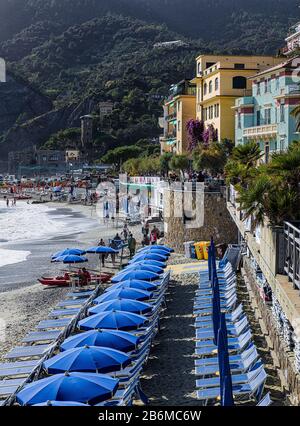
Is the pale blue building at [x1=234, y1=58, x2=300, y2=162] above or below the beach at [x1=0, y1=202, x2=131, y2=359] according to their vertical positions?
above

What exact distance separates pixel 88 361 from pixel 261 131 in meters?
25.0

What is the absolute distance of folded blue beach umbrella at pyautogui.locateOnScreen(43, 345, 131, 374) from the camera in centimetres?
1062

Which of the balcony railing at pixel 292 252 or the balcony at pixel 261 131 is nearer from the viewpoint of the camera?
the balcony railing at pixel 292 252

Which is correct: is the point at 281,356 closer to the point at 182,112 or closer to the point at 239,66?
the point at 239,66

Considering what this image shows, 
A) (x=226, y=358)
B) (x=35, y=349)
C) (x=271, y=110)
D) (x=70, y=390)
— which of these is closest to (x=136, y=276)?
(x=35, y=349)

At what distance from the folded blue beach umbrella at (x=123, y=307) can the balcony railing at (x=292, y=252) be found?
5.82 m

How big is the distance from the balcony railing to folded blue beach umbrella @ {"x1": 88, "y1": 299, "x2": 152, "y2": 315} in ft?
19.1

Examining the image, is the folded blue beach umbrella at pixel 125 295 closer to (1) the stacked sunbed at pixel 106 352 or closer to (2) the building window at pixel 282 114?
(1) the stacked sunbed at pixel 106 352

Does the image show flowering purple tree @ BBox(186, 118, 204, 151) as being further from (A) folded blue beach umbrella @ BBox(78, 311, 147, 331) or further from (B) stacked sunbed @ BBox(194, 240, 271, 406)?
(A) folded blue beach umbrella @ BBox(78, 311, 147, 331)

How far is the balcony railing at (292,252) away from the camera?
8.66m

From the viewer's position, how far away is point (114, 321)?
1345 centimetres

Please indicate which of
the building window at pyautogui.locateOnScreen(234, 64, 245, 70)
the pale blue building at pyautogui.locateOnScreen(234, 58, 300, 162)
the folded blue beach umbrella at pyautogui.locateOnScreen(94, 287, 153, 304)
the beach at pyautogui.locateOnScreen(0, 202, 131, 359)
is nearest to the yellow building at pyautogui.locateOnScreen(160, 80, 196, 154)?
the building window at pyautogui.locateOnScreen(234, 64, 245, 70)

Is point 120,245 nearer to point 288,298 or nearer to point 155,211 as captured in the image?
point 155,211

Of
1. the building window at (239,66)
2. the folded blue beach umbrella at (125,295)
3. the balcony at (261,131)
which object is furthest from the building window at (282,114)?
the folded blue beach umbrella at (125,295)
